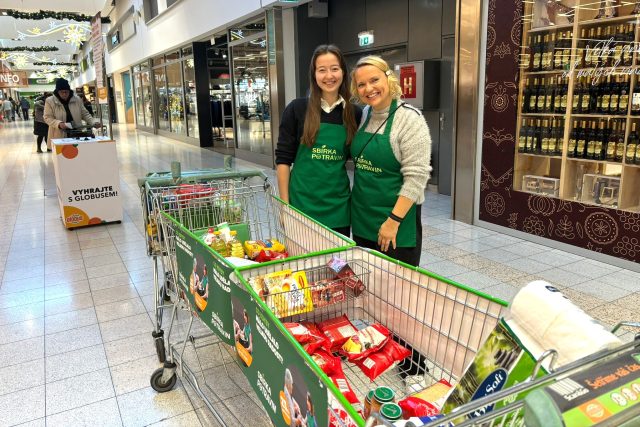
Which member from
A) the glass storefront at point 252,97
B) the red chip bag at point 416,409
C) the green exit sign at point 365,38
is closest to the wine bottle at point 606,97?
the red chip bag at point 416,409

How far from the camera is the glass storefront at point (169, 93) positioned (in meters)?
14.8

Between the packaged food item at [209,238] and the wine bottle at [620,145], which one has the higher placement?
the wine bottle at [620,145]

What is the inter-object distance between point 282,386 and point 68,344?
231 cm

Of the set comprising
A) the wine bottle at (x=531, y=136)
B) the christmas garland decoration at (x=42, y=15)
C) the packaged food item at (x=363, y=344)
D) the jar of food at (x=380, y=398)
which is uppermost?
the christmas garland decoration at (x=42, y=15)

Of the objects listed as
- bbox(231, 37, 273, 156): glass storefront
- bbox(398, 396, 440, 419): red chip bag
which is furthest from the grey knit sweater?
bbox(231, 37, 273, 156): glass storefront

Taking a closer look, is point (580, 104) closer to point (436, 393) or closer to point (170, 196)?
point (170, 196)

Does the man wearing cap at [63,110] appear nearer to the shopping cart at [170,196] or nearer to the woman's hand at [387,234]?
the shopping cart at [170,196]

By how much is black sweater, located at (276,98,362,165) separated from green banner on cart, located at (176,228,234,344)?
0.76 m

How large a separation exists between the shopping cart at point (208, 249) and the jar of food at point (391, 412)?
0.81 meters

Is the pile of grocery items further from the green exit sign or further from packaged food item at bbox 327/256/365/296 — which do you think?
the green exit sign

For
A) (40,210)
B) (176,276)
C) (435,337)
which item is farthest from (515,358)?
(40,210)

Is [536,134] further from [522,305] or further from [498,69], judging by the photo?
[522,305]

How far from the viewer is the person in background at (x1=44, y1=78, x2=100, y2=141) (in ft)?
23.3

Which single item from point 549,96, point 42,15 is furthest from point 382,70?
point 42,15
